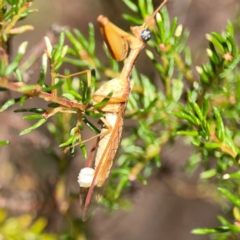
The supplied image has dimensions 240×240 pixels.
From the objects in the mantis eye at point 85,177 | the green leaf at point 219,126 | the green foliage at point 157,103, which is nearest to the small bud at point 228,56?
the green foliage at point 157,103

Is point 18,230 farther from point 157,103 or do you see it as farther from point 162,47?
point 162,47

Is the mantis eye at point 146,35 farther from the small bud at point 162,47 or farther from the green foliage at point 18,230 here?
the green foliage at point 18,230

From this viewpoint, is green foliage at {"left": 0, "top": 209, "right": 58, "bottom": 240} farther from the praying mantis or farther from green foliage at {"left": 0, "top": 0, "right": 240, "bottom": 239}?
the praying mantis

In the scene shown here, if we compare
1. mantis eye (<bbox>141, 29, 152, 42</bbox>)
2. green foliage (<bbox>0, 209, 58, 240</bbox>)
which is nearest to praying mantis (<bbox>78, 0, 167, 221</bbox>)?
mantis eye (<bbox>141, 29, 152, 42</bbox>)

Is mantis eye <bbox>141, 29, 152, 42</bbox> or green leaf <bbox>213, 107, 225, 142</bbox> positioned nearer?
green leaf <bbox>213, 107, 225, 142</bbox>

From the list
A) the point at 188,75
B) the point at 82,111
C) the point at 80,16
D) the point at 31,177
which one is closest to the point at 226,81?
the point at 188,75

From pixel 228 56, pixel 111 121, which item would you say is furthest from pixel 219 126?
pixel 111 121
